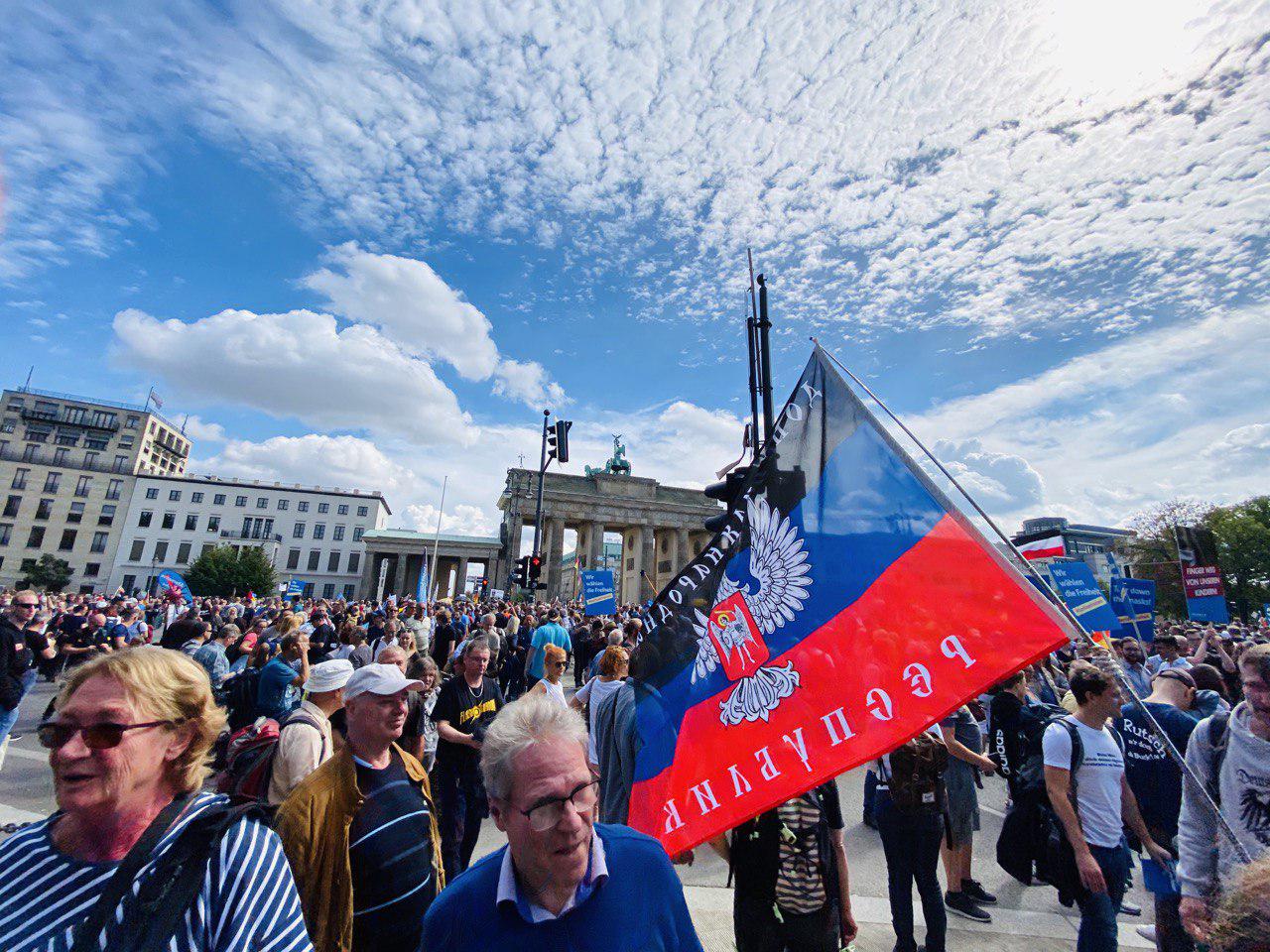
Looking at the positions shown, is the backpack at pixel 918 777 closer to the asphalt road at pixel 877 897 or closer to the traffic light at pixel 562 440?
the asphalt road at pixel 877 897

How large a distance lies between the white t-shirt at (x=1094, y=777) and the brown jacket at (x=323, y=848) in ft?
11.8

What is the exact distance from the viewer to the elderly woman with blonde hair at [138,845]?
1.26 m

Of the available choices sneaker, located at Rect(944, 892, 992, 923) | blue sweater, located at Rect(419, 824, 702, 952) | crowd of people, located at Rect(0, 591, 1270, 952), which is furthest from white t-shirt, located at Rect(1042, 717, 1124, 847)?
blue sweater, located at Rect(419, 824, 702, 952)

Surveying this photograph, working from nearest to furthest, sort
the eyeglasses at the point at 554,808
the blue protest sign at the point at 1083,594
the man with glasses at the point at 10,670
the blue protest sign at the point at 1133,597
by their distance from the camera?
1. the eyeglasses at the point at 554,808
2. the man with glasses at the point at 10,670
3. the blue protest sign at the point at 1083,594
4. the blue protest sign at the point at 1133,597

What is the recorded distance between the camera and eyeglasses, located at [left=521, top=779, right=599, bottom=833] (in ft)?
4.83

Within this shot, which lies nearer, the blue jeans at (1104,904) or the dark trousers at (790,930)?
the dark trousers at (790,930)

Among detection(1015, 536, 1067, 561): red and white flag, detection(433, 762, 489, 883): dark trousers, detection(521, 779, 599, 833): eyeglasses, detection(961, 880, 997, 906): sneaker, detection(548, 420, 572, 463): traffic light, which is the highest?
detection(548, 420, 572, 463): traffic light

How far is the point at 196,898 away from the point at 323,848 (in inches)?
39.1

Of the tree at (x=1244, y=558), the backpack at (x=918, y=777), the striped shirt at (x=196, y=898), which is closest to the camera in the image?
the striped shirt at (x=196, y=898)

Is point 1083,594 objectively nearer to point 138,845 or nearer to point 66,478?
point 138,845

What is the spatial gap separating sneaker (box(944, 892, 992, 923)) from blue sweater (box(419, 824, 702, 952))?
4.19 meters

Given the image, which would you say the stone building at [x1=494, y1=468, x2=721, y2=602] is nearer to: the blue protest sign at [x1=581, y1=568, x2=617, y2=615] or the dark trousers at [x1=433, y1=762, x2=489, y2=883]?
the blue protest sign at [x1=581, y1=568, x2=617, y2=615]

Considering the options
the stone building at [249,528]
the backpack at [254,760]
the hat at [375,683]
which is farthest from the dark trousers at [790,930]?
the stone building at [249,528]

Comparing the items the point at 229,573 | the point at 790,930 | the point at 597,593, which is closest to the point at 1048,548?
the point at 597,593
